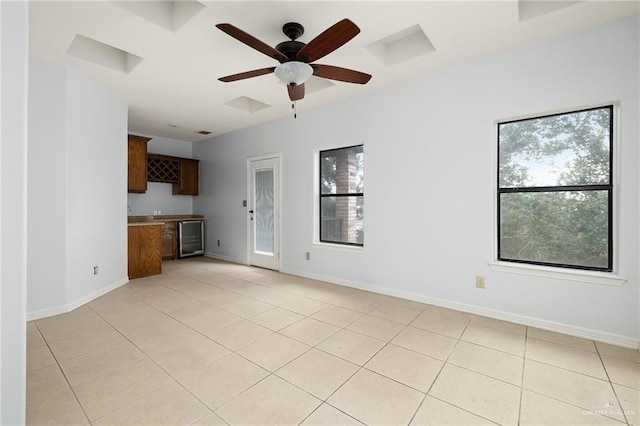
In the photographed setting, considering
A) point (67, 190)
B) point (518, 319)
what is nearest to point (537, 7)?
point (518, 319)

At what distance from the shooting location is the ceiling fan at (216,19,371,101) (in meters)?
1.98

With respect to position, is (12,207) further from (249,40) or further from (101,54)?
(101,54)

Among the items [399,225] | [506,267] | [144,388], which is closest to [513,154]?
[506,267]

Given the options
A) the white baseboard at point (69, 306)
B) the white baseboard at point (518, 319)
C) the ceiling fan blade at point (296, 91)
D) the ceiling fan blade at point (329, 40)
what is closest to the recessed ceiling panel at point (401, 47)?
the ceiling fan blade at point (296, 91)

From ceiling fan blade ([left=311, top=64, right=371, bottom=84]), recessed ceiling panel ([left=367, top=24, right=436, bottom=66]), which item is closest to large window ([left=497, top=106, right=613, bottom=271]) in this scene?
recessed ceiling panel ([left=367, top=24, right=436, bottom=66])

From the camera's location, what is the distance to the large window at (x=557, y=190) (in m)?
2.53

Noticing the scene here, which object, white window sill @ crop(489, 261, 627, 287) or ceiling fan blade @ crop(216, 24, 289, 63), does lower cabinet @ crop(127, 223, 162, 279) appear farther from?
white window sill @ crop(489, 261, 627, 287)

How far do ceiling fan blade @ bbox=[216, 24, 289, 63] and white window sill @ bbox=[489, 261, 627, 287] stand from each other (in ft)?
9.08

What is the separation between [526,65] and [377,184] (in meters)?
1.89

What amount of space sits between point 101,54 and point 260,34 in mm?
1887

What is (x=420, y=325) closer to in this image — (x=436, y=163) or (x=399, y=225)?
(x=399, y=225)

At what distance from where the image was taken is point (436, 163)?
10.9ft

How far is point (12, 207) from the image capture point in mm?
1148

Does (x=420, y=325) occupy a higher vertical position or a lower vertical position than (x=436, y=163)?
lower
